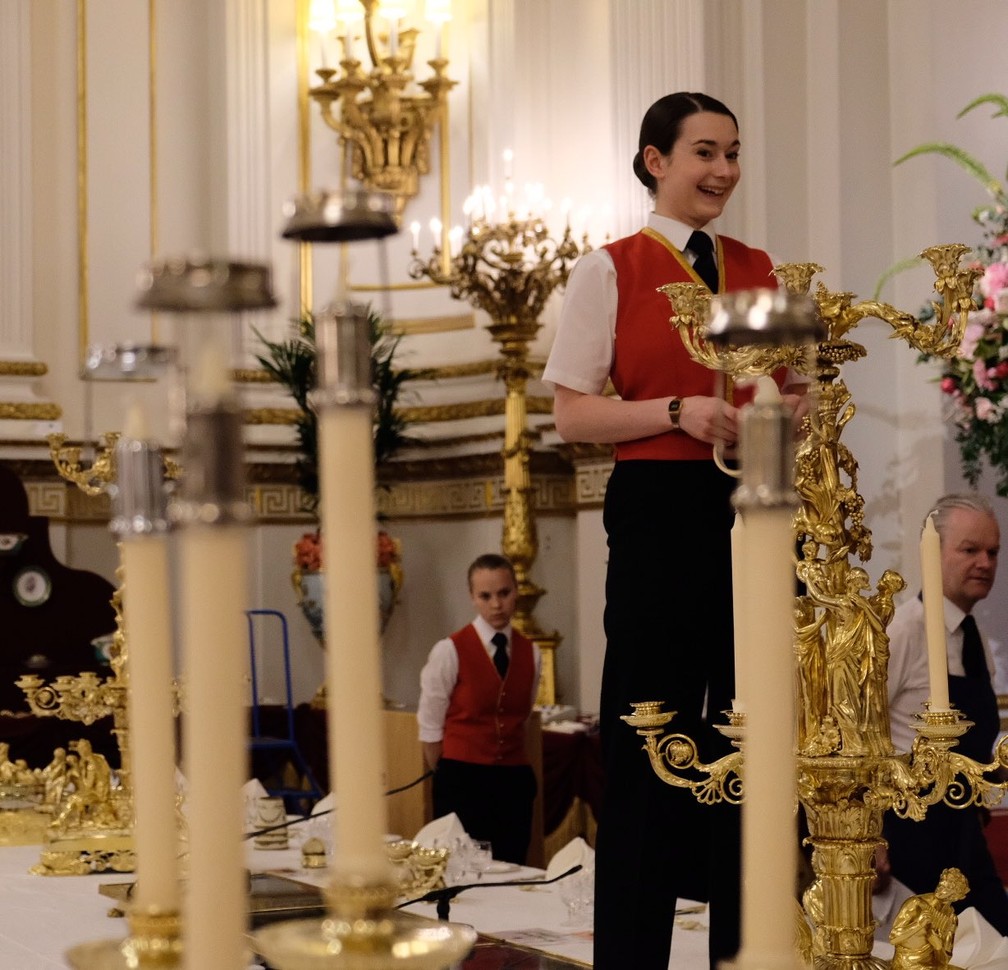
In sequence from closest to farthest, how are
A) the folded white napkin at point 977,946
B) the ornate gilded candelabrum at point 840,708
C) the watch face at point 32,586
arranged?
the ornate gilded candelabrum at point 840,708 → the folded white napkin at point 977,946 → the watch face at point 32,586

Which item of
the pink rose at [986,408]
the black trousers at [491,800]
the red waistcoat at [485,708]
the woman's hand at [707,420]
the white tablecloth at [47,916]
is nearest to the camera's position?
the woman's hand at [707,420]

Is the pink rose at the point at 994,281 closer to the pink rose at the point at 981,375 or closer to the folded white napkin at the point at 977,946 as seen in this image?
the pink rose at the point at 981,375

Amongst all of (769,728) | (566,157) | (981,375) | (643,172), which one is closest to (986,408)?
(981,375)

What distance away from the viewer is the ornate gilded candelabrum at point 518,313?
766 centimetres

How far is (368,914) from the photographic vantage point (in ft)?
2.40

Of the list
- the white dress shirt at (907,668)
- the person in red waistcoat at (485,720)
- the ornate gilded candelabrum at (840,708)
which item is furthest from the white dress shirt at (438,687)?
the ornate gilded candelabrum at (840,708)

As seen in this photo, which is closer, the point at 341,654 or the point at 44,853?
the point at 341,654

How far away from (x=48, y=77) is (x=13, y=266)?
3.37ft

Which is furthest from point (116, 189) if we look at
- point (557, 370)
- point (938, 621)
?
point (938, 621)

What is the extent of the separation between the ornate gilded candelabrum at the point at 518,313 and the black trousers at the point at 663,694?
16.8ft

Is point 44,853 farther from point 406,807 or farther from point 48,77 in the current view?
point 48,77

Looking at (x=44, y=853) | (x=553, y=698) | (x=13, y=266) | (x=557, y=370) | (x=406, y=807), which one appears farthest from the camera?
(x=13, y=266)

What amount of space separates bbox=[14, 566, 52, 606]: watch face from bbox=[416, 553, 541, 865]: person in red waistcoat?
2166mm

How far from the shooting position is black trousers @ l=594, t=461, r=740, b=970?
244 centimetres
